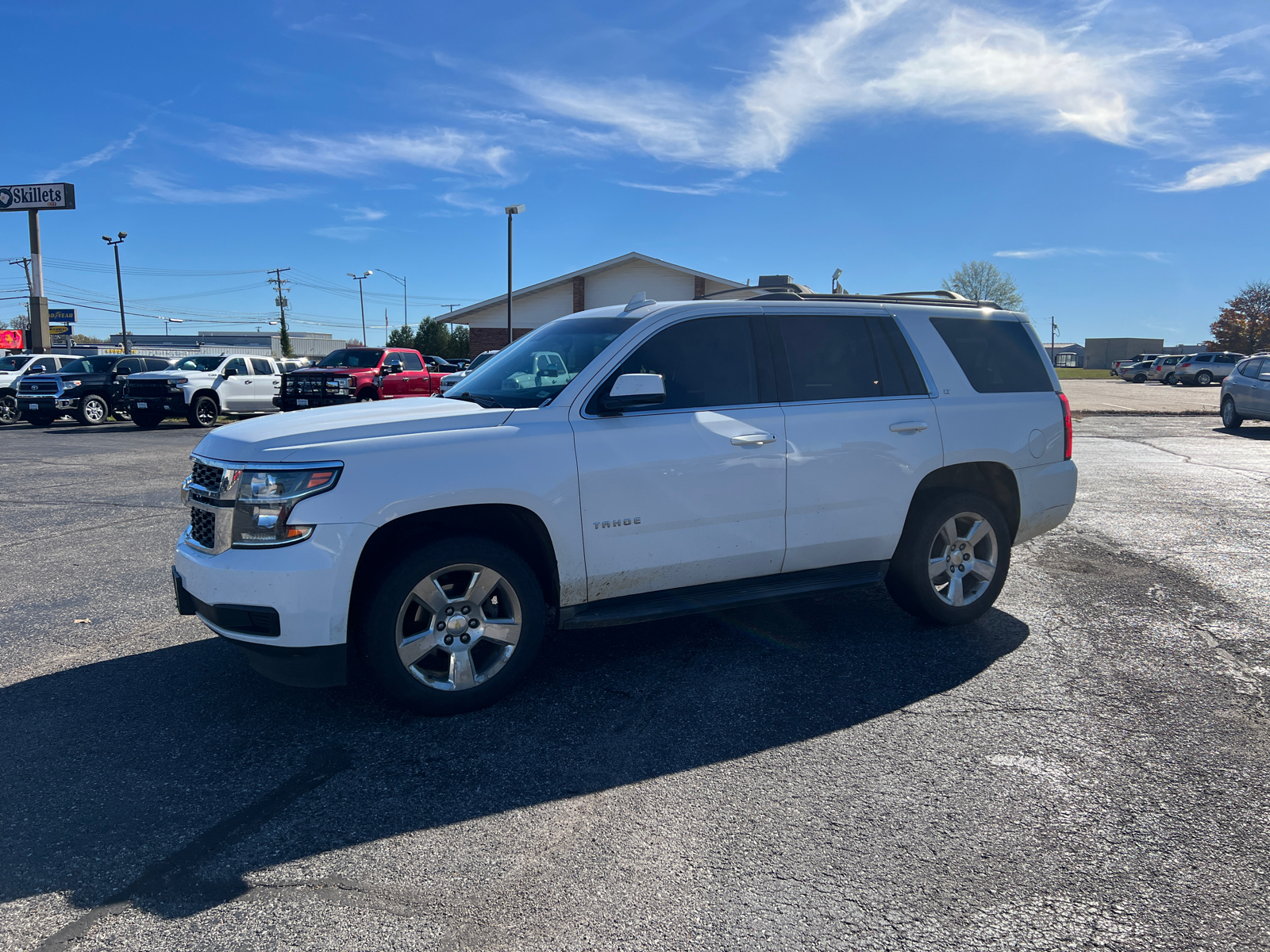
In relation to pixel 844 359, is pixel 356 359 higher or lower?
higher

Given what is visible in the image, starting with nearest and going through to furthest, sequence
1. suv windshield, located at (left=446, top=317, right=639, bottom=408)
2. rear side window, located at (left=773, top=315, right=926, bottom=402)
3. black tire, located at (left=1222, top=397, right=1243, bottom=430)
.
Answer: suv windshield, located at (left=446, top=317, right=639, bottom=408), rear side window, located at (left=773, top=315, right=926, bottom=402), black tire, located at (left=1222, top=397, right=1243, bottom=430)

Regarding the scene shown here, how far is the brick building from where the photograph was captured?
39.5 meters

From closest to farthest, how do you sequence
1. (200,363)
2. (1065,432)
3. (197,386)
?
(1065,432)
(197,386)
(200,363)

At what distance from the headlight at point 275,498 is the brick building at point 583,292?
116 feet

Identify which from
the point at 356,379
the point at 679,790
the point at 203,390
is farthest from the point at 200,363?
the point at 679,790

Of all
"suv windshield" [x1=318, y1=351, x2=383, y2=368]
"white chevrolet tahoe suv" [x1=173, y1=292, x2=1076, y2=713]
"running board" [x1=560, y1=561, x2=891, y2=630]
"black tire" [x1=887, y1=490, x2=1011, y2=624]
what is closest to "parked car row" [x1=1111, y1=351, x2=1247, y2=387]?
"suv windshield" [x1=318, y1=351, x2=383, y2=368]

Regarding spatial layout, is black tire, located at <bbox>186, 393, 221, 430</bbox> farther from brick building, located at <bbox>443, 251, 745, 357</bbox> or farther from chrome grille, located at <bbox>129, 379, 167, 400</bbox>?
brick building, located at <bbox>443, 251, 745, 357</bbox>

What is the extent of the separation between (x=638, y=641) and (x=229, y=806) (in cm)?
243

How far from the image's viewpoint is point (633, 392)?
13.3ft

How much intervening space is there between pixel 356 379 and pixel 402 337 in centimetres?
7359

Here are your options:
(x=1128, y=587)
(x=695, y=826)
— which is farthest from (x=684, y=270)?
(x=695, y=826)

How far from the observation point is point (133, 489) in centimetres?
1082

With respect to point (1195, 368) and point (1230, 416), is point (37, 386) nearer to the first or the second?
point (1230, 416)

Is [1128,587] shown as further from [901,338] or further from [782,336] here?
[782,336]
